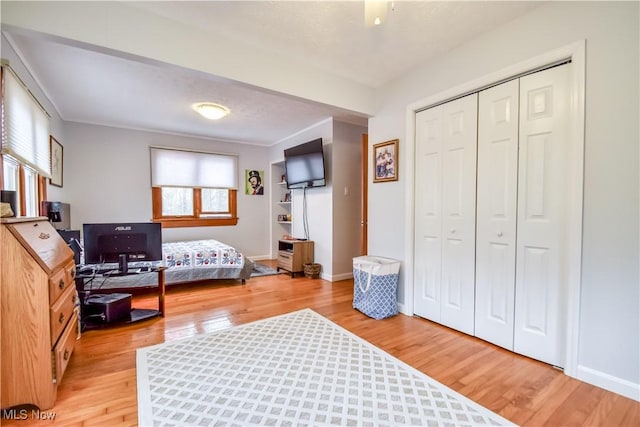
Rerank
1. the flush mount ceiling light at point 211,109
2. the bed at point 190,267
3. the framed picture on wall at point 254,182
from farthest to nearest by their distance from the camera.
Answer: the framed picture on wall at point 254,182, the flush mount ceiling light at point 211,109, the bed at point 190,267

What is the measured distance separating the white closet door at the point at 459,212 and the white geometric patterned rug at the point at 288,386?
0.89m

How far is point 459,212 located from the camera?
8.12ft

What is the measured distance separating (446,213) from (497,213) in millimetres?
430

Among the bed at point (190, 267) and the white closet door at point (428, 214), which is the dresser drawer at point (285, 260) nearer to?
the bed at point (190, 267)

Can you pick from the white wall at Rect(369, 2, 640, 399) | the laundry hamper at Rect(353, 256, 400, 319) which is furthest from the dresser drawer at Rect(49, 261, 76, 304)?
the white wall at Rect(369, 2, 640, 399)

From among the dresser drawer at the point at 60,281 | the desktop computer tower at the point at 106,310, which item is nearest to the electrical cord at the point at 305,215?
the desktop computer tower at the point at 106,310

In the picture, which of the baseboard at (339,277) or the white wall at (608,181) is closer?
the white wall at (608,181)

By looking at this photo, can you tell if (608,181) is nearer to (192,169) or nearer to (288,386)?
(288,386)

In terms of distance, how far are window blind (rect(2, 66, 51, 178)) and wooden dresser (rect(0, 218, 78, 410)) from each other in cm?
120

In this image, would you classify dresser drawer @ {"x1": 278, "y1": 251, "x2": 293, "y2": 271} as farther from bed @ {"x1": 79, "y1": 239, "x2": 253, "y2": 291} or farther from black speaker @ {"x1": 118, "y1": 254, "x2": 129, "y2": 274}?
black speaker @ {"x1": 118, "y1": 254, "x2": 129, "y2": 274}

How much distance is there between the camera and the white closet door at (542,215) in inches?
74.7

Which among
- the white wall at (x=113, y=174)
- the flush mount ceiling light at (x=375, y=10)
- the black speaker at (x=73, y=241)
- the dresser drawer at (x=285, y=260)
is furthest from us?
the dresser drawer at (x=285, y=260)

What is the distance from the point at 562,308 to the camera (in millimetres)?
1898

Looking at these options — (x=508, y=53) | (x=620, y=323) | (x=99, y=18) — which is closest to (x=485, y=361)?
(x=620, y=323)
